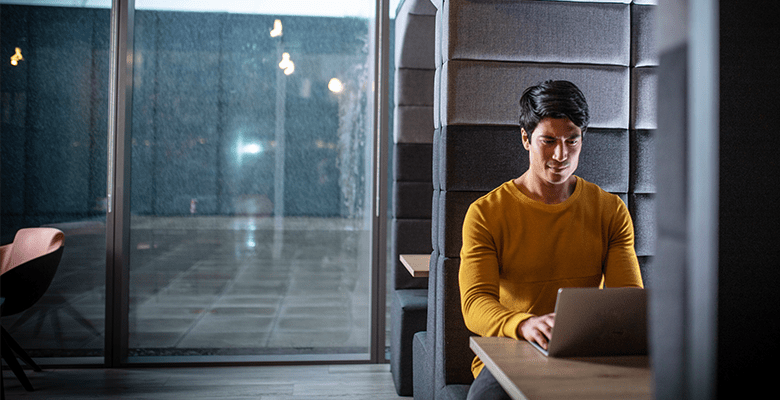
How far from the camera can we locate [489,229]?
5.29 ft

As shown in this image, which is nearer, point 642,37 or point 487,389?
point 487,389

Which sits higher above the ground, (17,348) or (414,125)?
(414,125)

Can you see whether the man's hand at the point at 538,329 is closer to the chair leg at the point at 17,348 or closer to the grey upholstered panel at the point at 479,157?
the grey upholstered panel at the point at 479,157

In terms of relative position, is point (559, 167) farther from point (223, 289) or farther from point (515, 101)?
point (223, 289)

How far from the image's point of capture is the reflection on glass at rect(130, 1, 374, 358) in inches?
130

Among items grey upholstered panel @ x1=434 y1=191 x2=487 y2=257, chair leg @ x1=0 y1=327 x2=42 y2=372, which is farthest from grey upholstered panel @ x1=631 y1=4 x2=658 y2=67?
chair leg @ x1=0 y1=327 x2=42 y2=372

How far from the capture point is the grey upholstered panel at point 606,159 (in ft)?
6.34

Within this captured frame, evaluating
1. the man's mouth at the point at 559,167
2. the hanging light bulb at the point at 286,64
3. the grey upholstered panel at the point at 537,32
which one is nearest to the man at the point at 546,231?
the man's mouth at the point at 559,167

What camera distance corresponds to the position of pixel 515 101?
75.6 inches

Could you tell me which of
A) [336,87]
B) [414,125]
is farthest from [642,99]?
[336,87]

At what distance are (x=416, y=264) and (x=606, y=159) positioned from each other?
1.05 meters

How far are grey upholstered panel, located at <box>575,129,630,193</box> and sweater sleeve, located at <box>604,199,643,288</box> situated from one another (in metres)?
0.20

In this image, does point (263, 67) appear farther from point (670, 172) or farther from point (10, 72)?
point (670, 172)

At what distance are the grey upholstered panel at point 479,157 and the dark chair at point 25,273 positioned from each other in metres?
2.30
